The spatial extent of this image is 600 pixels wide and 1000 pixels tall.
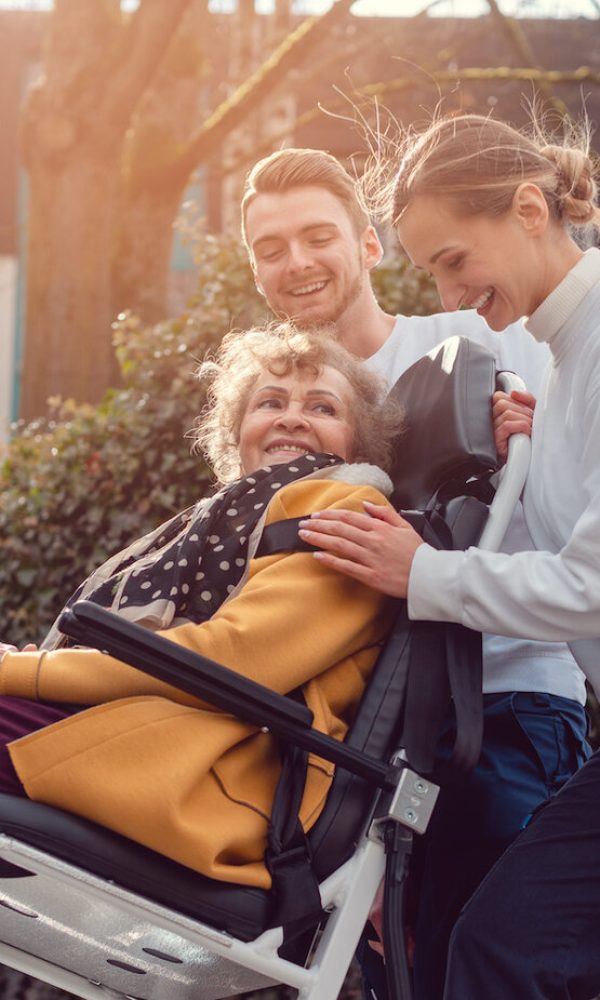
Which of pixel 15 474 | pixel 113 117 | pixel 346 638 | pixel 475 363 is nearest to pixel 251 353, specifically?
pixel 475 363

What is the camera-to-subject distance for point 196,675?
2.08 m

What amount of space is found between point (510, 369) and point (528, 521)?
68cm

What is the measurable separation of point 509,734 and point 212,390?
3.80 feet

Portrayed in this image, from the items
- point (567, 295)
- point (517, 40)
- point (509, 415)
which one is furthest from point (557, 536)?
point (517, 40)

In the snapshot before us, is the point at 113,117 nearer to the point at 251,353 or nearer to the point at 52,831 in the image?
the point at 251,353

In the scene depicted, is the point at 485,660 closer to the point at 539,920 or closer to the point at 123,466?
the point at 539,920

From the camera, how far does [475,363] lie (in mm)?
2783

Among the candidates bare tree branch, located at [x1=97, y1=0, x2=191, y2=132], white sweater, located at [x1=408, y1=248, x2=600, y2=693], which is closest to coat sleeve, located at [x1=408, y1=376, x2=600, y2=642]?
white sweater, located at [x1=408, y1=248, x2=600, y2=693]

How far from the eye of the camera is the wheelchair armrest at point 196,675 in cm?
204

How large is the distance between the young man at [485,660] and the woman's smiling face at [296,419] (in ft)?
1.39

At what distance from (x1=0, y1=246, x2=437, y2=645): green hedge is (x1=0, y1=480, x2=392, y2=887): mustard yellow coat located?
2.34 metres

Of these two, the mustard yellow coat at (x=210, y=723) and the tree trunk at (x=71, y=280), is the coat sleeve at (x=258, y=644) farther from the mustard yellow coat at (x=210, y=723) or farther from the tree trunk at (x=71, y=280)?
the tree trunk at (x=71, y=280)

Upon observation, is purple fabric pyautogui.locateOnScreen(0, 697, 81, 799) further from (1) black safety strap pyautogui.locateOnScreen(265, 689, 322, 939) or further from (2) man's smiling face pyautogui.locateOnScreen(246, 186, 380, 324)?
(2) man's smiling face pyautogui.locateOnScreen(246, 186, 380, 324)

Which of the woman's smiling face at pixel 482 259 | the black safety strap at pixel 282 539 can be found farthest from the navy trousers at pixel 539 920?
the woman's smiling face at pixel 482 259
